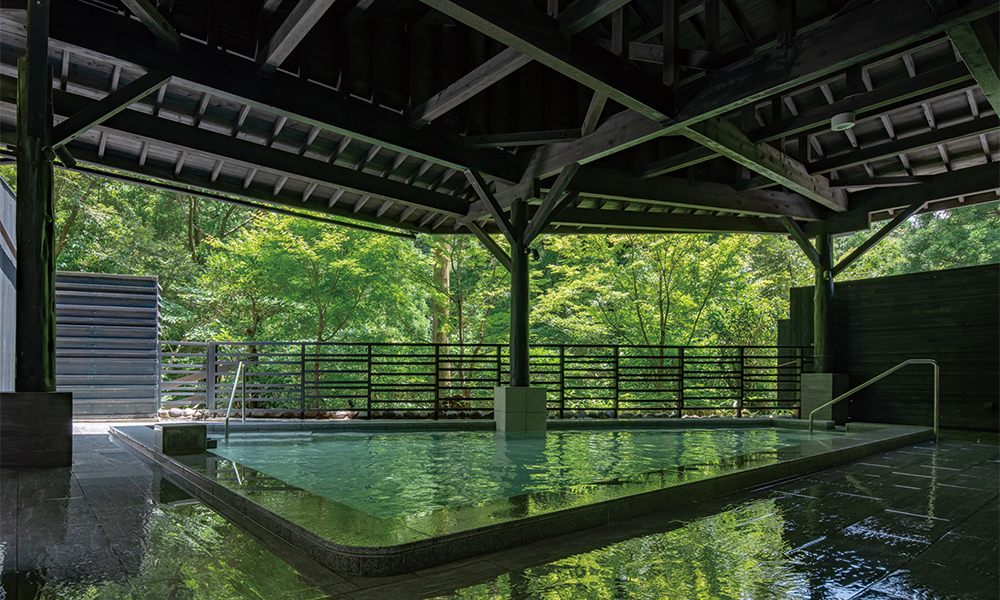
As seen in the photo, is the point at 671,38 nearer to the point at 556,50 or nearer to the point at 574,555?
the point at 556,50

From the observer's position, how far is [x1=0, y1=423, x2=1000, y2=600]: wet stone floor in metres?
2.24

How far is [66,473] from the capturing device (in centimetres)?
432

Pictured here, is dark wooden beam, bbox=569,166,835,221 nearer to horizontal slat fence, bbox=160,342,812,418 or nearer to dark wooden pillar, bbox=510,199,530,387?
dark wooden pillar, bbox=510,199,530,387

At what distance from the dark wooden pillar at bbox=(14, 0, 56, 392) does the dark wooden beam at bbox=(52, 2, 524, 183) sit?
48 centimetres

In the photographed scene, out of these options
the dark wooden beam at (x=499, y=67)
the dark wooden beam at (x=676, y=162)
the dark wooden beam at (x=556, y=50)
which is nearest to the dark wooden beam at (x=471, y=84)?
the dark wooden beam at (x=499, y=67)

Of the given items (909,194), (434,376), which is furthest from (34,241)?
(909,194)

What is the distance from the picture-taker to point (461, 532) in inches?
105

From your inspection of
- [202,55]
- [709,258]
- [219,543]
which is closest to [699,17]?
[202,55]

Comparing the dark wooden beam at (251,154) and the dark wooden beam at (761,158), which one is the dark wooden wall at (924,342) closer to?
the dark wooden beam at (761,158)

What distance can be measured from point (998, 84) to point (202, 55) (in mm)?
6204

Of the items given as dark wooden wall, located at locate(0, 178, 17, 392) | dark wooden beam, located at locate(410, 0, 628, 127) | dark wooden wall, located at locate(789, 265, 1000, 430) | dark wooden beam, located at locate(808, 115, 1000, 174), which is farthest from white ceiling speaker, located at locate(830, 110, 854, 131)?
dark wooden wall, located at locate(0, 178, 17, 392)

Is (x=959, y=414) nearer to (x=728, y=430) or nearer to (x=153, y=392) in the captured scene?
(x=728, y=430)

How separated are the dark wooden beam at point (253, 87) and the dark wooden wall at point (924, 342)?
7.52 metres

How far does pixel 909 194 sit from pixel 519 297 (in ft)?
20.2
